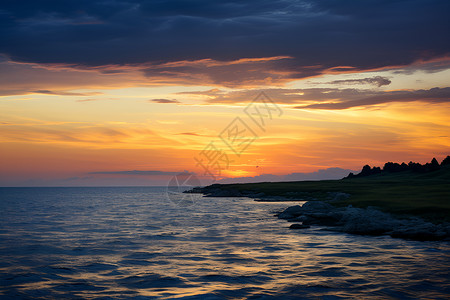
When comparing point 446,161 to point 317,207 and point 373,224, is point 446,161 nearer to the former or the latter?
point 317,207

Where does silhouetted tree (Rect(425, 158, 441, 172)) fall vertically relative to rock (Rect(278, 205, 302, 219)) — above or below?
above

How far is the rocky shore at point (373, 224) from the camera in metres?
37.2

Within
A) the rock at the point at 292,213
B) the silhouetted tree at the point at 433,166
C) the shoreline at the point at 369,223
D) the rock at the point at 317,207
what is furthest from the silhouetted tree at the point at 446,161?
the rock at the point at 292,213

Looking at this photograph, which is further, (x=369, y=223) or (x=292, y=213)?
(x=292, y=213)

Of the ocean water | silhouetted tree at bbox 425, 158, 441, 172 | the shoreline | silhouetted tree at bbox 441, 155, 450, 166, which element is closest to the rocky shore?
the shoreline

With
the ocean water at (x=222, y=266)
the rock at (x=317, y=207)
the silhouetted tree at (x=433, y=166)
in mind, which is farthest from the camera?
the silhouetted tree at (x=433, y=166)

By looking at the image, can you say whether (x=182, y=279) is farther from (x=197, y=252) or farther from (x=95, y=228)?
(x=95, y=228)

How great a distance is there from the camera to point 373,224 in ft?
137

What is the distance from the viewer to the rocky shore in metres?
37.2

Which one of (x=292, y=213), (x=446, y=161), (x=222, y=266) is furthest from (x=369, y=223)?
(x=446, y=161)

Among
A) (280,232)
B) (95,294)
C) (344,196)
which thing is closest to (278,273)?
(95,294)

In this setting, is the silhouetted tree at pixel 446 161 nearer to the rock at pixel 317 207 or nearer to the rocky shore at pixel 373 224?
the rock at pixel 317 207

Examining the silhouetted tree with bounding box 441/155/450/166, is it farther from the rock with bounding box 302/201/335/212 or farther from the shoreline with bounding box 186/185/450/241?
the shoreline with bounding box 186/185/450/241

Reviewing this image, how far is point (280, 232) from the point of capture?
4384cm
